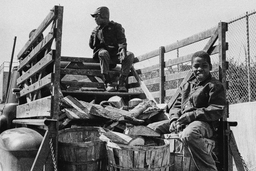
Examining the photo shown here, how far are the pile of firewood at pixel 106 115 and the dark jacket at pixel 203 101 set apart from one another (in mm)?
689

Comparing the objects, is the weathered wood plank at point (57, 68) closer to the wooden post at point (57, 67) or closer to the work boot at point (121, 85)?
the wooden post at point (57, 67)

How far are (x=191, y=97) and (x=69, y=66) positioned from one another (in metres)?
3.70

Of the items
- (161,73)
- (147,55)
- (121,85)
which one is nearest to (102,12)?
(147,55)

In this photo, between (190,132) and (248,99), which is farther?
(248,99)

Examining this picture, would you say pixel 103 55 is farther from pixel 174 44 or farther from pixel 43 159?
pixel 43 159

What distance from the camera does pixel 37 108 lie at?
4.83m

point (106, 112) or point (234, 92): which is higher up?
point (234, 92)

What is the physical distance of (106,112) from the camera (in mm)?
5098

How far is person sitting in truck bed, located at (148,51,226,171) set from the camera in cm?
380

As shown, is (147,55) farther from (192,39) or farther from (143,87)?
(192,39)

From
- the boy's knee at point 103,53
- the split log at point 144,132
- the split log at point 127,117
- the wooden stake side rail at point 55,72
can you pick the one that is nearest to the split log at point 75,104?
the wooden stake side rail at point 55,72

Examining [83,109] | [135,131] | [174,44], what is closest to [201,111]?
[135,131]

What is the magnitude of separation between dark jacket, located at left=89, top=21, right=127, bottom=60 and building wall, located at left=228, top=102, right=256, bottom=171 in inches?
132

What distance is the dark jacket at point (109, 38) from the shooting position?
7.50 m
